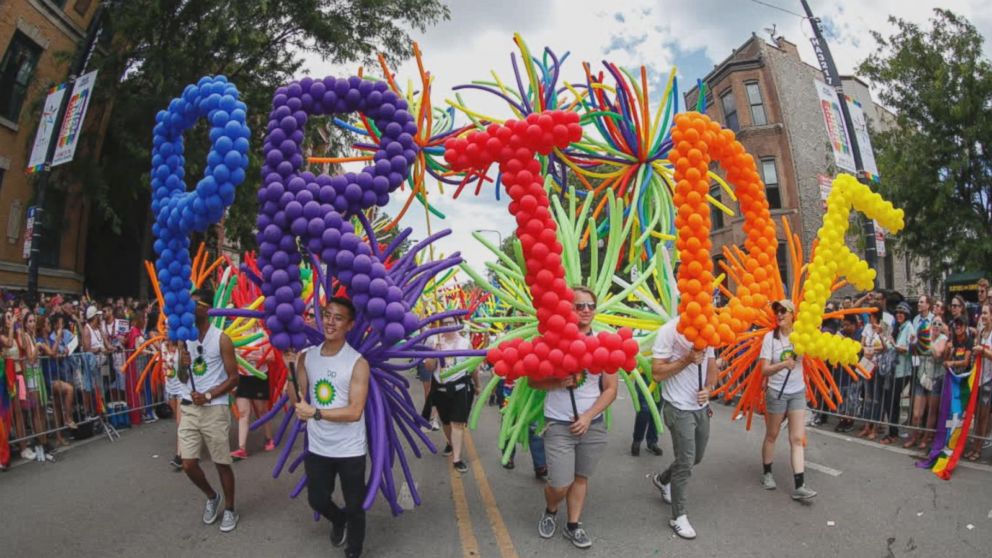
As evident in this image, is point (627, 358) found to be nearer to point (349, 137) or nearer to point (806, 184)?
point (349, 137)

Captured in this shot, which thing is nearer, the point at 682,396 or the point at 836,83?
the point at 682,396

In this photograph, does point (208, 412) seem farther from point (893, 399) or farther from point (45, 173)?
point (45, 173)

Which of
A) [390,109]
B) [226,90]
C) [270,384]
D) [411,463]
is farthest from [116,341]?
[390,109]

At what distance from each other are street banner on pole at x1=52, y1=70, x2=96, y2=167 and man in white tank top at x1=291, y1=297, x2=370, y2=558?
9.34m

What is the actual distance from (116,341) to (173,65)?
22.4 feet

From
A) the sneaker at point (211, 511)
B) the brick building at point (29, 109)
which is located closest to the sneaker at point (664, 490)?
the sneaker at point (211, 511)

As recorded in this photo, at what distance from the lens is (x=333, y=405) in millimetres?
3627

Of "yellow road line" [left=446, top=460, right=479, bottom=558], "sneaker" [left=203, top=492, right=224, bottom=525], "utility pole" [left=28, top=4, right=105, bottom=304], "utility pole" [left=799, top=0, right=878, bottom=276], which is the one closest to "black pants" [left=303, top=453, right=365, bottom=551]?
"yellow road line" [left=446, top=460, right=479, bottom=558]

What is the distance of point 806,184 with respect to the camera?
2278cm

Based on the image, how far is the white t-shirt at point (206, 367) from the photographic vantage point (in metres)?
4.48

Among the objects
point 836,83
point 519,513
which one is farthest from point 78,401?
point 836,83

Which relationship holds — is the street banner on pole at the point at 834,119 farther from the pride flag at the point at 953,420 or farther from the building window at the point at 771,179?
the building window at the point at 771,179

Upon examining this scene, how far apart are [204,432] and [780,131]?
77.7ft

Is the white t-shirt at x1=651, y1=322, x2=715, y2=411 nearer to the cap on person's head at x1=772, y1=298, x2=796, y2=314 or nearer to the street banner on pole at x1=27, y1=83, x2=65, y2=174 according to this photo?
the cap on person's head at x1=772, y1=298, x2=796, y2=314
